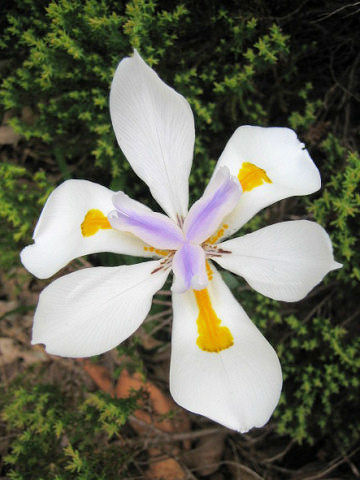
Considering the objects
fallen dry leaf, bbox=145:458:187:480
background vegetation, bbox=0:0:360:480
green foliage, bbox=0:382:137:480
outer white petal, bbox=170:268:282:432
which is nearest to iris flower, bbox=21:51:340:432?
outer white petal, bbox=170:268:282:432

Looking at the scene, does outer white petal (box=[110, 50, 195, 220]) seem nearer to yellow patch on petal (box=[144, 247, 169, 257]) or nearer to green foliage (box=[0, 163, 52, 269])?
yellow patch on petal (box=[144, 247, 169, 257])

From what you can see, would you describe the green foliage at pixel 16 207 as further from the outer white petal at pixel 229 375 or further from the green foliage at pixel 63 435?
the outer white petal at pixel 229 375

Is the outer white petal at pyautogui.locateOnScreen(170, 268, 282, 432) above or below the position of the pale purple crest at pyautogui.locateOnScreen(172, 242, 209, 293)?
below

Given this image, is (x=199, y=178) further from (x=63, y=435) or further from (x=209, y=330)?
(x=63, y=435)

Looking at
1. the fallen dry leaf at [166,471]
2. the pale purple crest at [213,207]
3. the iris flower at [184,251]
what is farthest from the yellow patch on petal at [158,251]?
the fallen dry leaf at [166,471]

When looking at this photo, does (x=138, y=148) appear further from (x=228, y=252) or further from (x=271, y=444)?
(x=271, y=444)
